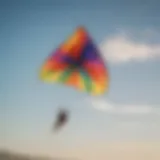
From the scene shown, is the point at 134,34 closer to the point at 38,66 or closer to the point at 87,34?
the point at 87,34

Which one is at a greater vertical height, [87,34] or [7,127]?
[87,34]

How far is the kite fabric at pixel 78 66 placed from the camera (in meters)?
1.35

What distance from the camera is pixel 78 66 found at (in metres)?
1.37

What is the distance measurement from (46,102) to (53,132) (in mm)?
121

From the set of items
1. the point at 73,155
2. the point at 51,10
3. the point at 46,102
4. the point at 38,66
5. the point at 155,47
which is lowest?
the point at 73,155

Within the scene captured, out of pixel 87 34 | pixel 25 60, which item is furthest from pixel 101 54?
pixel 25 60

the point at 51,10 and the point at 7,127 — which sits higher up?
the point at 51,10

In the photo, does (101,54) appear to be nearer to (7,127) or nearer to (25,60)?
(25,60)

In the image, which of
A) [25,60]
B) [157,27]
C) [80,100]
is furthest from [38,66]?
[157,27]

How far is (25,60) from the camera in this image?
1.38 metres

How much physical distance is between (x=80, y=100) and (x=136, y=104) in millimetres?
220

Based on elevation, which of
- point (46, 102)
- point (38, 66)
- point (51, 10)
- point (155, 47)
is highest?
point (51, 10)

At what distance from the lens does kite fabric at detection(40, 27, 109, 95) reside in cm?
135

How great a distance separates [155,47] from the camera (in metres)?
1.35
